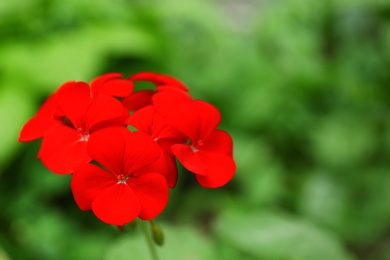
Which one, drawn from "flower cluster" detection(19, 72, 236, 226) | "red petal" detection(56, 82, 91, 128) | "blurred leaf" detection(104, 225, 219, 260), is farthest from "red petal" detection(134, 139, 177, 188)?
"blurred leaf" detection(104, 225, 219, 260)

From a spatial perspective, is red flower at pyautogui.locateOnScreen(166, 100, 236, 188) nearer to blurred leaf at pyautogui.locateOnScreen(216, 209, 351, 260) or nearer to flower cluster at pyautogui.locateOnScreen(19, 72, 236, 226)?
flower cluster at pyautogui.locateOnScreen(19, 72, 236, 226)

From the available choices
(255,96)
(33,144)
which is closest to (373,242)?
(255,96)

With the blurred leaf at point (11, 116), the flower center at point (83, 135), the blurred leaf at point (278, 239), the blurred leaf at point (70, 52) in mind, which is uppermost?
the flower center at point (83, 135)

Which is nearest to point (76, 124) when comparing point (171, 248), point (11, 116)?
point (171, 248)

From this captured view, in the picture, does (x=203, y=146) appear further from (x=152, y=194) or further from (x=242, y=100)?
(x=242, y=100)

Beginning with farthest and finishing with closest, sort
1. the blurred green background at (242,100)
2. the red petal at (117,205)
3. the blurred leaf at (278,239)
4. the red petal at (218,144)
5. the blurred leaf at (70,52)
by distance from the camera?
the blurred leaf at (70,52), the blurred green background at (242,100), the blurred leaf at (278,239), the red petal at (218,144), the red petal at (117,205)

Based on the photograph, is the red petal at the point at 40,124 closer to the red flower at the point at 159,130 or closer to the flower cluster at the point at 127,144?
the flower cluster at the point at 127,144

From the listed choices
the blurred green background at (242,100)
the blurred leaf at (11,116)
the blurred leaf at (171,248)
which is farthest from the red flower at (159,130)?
the blurred leaf at (11,116)
